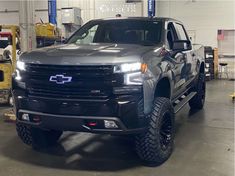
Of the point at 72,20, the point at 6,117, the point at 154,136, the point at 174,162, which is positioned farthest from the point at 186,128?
the point at 72,20

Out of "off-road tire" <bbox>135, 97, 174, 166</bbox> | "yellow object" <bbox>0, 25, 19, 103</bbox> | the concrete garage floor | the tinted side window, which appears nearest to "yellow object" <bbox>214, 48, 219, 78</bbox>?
the tinted side window

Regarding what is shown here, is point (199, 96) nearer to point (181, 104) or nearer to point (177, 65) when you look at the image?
point (181, 104)

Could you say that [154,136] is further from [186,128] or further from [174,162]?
[186,128]

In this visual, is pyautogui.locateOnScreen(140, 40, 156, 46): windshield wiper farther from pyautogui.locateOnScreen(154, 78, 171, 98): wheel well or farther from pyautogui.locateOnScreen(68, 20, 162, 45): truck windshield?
pyautogui.locateOnScreen(154, 78, 171, 98): wheel well

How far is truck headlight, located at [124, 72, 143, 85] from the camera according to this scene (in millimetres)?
2969

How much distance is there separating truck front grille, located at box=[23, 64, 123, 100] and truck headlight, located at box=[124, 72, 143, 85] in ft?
0.16

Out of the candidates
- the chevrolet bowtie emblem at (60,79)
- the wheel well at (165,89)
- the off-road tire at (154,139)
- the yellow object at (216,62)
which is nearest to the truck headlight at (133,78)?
the off-road tire at (154,139)

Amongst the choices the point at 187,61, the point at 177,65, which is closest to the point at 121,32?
the point at 177,65

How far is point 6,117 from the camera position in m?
5.40

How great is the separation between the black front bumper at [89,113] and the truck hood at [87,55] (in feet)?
1.11

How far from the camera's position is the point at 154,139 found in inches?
128

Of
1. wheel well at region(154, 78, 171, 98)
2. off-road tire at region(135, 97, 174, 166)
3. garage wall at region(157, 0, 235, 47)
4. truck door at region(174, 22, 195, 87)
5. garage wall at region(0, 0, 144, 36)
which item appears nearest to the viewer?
off-road tire at region(135, 97, 174, 166)

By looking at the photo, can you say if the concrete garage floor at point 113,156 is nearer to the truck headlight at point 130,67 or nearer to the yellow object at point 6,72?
the truck headlight at point 130,67

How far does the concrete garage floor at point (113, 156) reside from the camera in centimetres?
329
